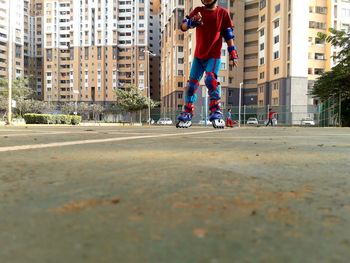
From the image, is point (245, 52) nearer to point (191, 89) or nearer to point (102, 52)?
point (102, 52)

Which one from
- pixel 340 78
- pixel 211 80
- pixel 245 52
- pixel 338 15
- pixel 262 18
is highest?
pixel 262 18

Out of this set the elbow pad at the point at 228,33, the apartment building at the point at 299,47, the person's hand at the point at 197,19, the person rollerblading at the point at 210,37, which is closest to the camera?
the person's hand at the point at 197,19

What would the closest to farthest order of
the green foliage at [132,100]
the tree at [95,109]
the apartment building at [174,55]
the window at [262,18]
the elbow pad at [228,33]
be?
the elbow pad at [228,33], the green foliage at [132,100], the window at [262,18], the apartment building at [174,55], the tree at [95,109]

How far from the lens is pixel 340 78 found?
1006 inches

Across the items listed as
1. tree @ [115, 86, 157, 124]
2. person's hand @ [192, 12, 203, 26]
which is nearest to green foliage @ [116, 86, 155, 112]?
tree @ [115, 86, 157, 124]

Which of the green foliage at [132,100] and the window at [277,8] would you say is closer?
the green foliage at [132,100]

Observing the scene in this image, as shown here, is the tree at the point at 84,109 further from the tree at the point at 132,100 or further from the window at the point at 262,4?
the window at the point at 262,4

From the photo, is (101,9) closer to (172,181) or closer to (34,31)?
(34,31)

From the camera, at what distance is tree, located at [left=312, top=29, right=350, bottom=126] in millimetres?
24748

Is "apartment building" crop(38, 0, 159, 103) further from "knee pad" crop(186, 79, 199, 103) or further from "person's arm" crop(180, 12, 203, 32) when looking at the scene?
"person's arm" crop(180, 12, 203, 32)

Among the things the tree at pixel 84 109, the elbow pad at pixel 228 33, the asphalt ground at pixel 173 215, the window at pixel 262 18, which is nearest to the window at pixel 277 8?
the window at pixel 262 18

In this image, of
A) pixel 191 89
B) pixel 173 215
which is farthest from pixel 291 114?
pixel 173 215

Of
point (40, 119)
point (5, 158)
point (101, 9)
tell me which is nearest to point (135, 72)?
point (101, 9)

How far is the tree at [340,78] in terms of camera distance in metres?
24.7
